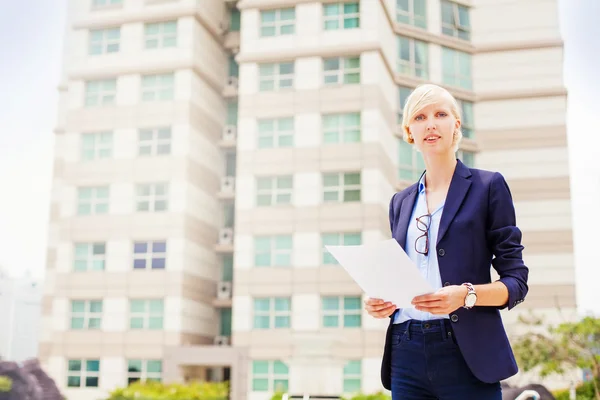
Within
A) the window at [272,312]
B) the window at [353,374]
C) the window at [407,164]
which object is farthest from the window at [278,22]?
the window at [353,374]

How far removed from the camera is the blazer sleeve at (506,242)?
1224 millimetres

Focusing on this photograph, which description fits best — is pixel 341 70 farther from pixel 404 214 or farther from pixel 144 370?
pixel 404 214

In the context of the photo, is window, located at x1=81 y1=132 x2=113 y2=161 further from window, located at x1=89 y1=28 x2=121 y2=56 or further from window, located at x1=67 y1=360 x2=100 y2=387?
window, located at x1=67 y1=360 x2=100 y2=387

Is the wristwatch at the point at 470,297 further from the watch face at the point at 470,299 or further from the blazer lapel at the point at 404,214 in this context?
the blazer lapel at the point at 404,214

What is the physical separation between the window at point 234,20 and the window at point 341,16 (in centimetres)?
272

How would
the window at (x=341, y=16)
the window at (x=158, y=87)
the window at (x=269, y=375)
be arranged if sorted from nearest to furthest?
the window at (x=269, y=375)
the window at (x=341, y=16)
the window at (x=158, y=87)

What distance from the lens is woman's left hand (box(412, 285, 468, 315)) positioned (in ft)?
3.76

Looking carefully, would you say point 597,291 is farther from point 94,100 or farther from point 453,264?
point 453,264

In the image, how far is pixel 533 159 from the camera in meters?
14.2

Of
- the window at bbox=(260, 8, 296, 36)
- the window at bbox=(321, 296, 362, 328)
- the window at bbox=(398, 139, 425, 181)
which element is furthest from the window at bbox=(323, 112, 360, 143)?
the window at bbox=(321, 296, 362, 328)

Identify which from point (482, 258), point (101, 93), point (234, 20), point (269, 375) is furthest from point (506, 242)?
point (234, 20)

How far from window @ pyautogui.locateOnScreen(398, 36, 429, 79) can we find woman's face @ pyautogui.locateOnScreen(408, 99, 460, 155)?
13.2 meters

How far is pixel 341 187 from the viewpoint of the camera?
1281 centimetres

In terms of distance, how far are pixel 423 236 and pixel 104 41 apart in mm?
13963
